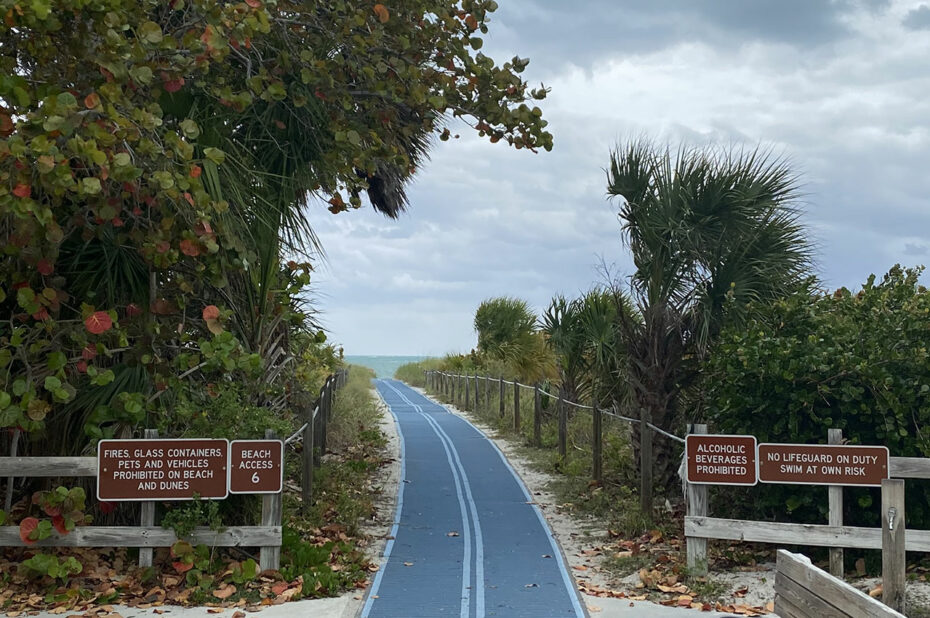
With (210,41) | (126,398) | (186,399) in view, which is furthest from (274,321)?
(210,41)

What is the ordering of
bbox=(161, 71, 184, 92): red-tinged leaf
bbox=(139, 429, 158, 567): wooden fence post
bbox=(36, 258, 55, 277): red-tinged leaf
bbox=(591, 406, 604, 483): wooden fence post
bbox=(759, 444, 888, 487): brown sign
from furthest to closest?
bbox=(591, 406, 604, 483): wooden fence post
bbox=(759, 444, 888, 487): brown sign
bbox=(139, 429, 158, 567): wooden fence post
bbox=(161, 71, 184, 92): red-tinged leaf
bbox=(36, 258, 55, 277): red-tinged leaf

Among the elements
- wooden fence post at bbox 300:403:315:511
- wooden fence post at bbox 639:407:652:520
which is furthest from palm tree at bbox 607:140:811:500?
wooden fence post at bbox 300:403:315:511

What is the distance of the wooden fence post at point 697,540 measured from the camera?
9057 mm

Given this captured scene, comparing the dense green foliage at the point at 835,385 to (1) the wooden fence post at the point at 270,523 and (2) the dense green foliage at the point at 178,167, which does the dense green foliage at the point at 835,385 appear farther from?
(1) the wooden fence post at the point at 270,523

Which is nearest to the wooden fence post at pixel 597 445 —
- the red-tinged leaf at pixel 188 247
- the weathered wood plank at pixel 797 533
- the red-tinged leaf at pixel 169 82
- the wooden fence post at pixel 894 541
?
the weathered wood plank at pixel 797 533

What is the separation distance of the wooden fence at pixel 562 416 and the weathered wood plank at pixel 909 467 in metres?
2.24

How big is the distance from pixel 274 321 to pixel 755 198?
21.2 ft

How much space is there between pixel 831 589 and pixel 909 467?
5837 mm

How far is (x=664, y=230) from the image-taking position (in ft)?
38.8

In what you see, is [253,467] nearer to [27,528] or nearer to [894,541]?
[27,528]

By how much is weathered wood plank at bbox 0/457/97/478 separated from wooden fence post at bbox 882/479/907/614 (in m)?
7.00

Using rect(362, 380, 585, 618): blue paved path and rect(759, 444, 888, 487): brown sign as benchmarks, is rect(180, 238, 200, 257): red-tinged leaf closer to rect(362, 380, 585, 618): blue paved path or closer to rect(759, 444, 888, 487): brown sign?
rect(362, 380, 585, 618): blue paved path

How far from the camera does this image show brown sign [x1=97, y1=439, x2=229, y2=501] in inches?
333

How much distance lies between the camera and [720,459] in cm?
927
